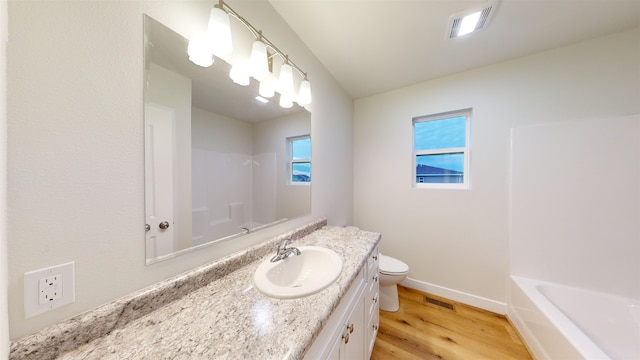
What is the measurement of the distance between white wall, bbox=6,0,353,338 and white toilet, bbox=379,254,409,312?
1.55m

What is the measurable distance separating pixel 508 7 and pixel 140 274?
236cm

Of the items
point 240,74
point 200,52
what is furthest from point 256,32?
point 200,52

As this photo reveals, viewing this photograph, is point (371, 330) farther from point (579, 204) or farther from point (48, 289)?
point (579, 204)

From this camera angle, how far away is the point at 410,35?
1.44 m

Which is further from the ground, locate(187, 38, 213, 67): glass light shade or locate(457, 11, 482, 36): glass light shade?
locate(457, 11, 482, 36): glass light shade

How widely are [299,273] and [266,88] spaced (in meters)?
1.14

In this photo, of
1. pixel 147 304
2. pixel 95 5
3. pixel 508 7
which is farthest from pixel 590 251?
pixel 95 5

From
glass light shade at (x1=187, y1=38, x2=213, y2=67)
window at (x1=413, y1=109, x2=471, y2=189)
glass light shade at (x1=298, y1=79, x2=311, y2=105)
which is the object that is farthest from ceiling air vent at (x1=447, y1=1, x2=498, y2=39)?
glass light shade at (x1=187, y1=38, x2=213, y2=67)

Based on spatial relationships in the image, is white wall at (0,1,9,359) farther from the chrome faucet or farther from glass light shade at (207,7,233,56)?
the chrome faucet

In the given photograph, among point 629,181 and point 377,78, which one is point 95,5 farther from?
point 629,181

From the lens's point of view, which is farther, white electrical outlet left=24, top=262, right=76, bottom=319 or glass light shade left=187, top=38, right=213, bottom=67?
glass light shade left=187, top=38, right=213, bottom=67

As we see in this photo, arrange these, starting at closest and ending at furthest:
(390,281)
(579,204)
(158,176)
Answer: (158,176) → (579,204) → (390,281)

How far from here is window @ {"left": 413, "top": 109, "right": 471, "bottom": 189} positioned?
1.96 m

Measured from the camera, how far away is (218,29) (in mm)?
811
